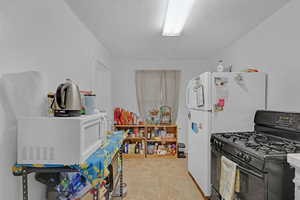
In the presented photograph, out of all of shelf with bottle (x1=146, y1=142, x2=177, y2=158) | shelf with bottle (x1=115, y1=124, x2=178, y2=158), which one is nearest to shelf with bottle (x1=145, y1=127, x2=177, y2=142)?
shelf with bottle (x1=115, y1=124, x2=178, y2=158)

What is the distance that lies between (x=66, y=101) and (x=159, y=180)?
2.32m

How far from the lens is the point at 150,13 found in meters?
2.18

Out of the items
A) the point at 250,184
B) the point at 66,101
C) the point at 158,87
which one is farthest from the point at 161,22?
the point at 158,87

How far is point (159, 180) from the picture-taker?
9.91ft

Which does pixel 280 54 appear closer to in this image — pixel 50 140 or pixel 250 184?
pixel 250 184

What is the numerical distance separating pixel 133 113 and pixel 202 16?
2.75m

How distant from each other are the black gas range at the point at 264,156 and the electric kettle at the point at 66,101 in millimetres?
1429

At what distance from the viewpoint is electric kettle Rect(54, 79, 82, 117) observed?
1244 millimetres

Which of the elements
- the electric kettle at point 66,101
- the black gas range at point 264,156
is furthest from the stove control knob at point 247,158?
the electric kettle at point 66,101

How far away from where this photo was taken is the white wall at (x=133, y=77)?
4461 mm

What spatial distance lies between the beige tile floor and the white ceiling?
234 centimetres

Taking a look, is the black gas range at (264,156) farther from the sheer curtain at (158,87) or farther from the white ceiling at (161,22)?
the sheer curtain at (158,87)

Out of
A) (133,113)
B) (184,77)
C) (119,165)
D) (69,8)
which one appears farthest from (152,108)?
(69,8)

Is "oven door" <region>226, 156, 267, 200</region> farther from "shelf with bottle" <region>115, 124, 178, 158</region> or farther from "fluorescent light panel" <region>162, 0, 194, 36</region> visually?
"shelf with bottle" <region>115, 124, 178, 158</region>
